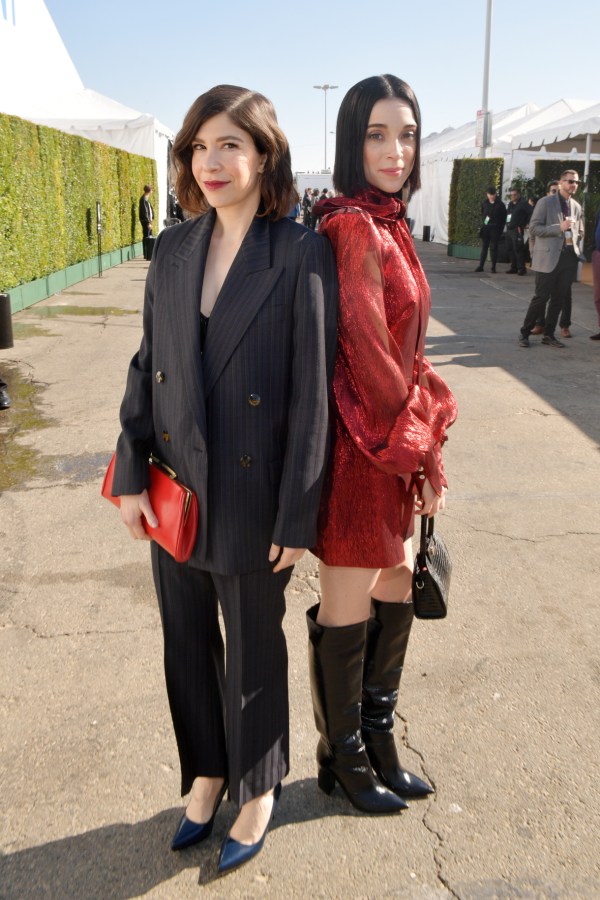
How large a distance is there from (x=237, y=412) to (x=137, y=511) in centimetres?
38

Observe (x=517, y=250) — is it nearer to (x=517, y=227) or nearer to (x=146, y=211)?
(x=517, y=227)

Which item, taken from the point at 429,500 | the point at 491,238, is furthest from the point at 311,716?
the point at 491,238

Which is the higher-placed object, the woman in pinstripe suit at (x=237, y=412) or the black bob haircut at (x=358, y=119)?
the black bob haircut at (x=358, y=119)

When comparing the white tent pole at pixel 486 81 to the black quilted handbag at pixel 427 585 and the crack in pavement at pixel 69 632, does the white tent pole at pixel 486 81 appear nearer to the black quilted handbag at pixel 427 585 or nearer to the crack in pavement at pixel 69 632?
the crack in pavement at pixel 69 632

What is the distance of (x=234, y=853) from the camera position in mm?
2195

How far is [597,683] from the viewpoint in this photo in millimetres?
A: 3074

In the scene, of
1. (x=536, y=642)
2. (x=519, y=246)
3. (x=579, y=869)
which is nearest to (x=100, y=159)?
(x=519, y=246)

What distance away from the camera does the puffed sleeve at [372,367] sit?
2035mm

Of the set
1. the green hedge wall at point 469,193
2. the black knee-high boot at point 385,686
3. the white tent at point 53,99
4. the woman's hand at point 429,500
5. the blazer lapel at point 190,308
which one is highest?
the white tent at point 53,99

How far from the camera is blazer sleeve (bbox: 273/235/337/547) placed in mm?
1982

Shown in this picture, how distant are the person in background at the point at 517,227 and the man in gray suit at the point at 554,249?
330 inches

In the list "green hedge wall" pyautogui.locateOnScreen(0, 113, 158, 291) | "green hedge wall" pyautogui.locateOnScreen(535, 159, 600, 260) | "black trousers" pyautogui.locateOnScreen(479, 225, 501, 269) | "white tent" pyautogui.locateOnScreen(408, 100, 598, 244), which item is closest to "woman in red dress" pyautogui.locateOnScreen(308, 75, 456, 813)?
"green hedge wall" pyautogui.locateOnScreen(0, 113, 158, 291)

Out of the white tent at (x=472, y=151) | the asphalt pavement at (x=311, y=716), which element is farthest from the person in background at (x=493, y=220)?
the asphalt pavement at (x=311, y=716)

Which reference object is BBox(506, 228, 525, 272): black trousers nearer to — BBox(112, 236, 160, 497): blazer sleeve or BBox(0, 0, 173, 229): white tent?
BBox(0, 0, 173, 229): white tent
